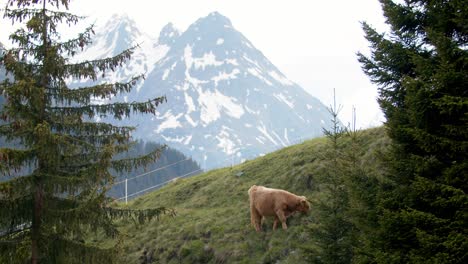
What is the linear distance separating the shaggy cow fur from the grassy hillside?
Answer: 1.03 ft

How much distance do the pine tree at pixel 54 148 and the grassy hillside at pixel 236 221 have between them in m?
2.33

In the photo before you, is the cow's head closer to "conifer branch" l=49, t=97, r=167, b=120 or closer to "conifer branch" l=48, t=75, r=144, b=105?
"conifer branch" l=49, t=97, r=167, b=120

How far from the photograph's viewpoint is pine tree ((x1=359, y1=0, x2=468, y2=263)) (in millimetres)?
6555

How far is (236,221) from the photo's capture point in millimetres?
17672

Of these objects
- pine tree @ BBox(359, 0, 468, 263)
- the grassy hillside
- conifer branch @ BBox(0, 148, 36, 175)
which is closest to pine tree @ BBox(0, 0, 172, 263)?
conifer branch @ BBox(0, 148, 36, 175)

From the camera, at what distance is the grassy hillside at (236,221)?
48.5 ft

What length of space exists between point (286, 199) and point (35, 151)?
787 centimetres

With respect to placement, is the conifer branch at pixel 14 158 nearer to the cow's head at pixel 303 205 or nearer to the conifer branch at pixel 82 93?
the conifer branch at pixel 82 93

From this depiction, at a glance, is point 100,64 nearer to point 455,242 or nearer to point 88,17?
point 88,17

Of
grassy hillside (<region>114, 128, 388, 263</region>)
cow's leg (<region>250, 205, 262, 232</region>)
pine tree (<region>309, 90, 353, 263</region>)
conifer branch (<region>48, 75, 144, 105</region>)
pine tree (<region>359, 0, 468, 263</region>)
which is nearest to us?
pine tree (<region>359, 0, 468, 263</region>)

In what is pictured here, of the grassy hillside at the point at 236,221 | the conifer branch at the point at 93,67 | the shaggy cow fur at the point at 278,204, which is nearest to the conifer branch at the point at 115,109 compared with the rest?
the conifer branch at the point at 93,67

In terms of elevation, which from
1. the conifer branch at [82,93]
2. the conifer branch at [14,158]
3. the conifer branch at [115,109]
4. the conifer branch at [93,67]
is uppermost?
the conifer branch at [93,67]

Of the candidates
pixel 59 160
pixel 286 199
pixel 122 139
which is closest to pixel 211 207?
pixel 286 199

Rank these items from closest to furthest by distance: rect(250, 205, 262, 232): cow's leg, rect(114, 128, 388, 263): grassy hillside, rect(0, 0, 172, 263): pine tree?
1. rect(0, 0, 172, 263): pine tree
2. rect(114, 128, 388, 263): grassy hillside
3. rect(250, 205, 262, 232): cow's leg
